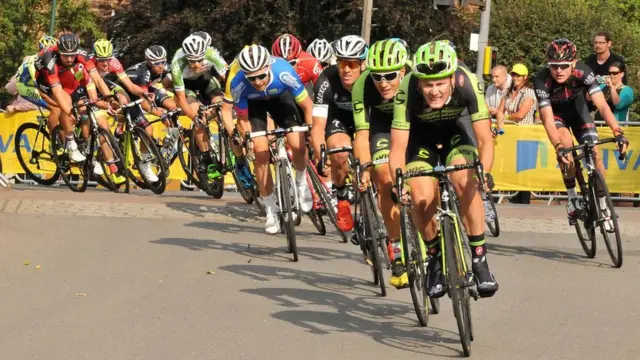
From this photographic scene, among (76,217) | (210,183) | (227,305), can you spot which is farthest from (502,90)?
(227,305)

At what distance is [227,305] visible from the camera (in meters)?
10.2

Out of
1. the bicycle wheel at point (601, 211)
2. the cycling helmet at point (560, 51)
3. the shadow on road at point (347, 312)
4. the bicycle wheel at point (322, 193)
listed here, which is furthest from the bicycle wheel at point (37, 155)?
the bicycle wheel at point (601, 211)

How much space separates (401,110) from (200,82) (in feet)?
26.9

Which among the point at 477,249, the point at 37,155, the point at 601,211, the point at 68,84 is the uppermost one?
the point at 68,84

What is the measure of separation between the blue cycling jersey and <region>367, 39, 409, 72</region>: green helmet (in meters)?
2.80

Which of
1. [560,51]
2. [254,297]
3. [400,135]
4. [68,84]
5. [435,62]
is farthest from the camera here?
[68,84]

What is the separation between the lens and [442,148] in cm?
929

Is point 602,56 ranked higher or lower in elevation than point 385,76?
lower

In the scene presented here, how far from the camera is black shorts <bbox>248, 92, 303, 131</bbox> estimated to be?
1350cm

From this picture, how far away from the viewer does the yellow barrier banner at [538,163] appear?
18.8 m

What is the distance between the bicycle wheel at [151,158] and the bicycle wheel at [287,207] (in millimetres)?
5000

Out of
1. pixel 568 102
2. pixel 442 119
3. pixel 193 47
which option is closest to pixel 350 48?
pixel 568 102

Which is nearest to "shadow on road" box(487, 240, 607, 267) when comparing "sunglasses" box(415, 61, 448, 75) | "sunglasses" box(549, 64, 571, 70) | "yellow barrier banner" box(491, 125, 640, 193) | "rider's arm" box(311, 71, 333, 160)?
A: "sunglasses" box(549, 64, 571, 70)

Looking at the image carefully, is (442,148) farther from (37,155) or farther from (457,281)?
(37,155)
